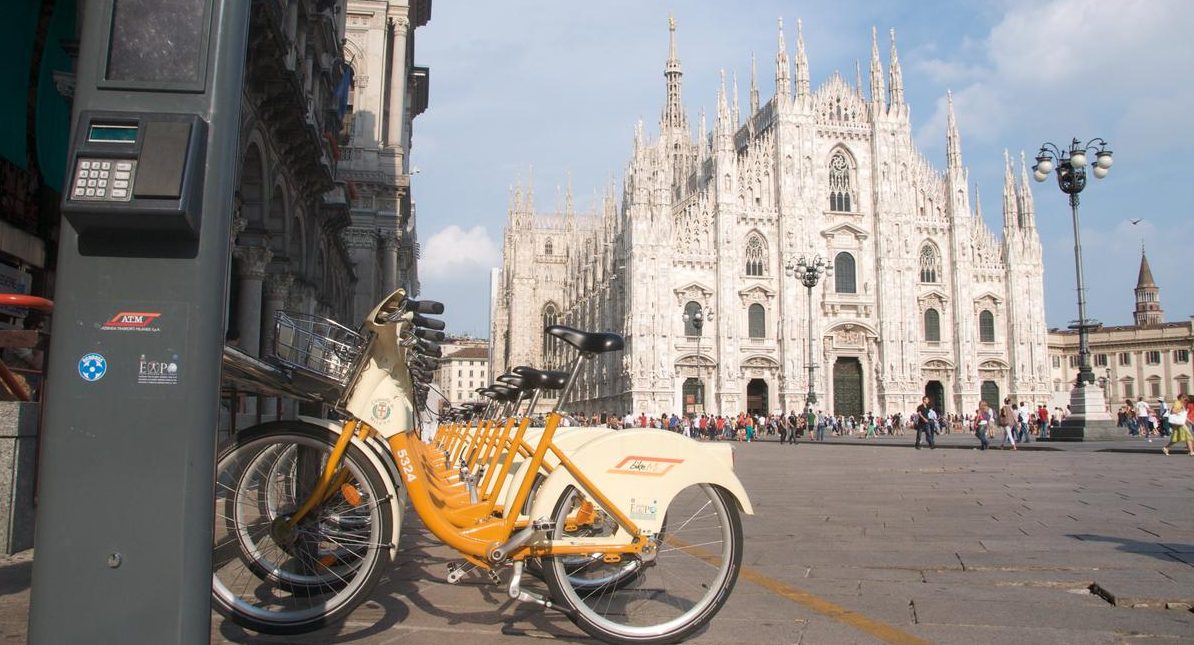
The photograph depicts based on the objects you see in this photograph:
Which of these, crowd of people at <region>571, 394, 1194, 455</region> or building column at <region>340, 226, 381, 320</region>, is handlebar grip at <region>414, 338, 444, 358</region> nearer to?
building column at <region>340, 226, 381, 320</region>

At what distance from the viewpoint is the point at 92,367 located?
212cm

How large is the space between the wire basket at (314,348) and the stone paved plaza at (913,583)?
1.02m

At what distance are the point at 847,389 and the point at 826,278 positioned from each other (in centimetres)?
601

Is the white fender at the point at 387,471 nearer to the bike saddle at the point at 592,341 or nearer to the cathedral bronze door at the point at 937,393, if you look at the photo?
the bike saddle at the point at 592,341

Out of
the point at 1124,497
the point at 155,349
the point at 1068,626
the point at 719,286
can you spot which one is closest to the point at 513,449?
the point at 155,349

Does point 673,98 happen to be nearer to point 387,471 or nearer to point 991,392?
point 991,392

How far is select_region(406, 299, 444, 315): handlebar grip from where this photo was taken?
3311 mm

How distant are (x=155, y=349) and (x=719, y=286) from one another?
4221 centimetres

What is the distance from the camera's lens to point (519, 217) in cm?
7456

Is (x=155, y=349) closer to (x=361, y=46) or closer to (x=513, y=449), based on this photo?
(x=513, y=449)

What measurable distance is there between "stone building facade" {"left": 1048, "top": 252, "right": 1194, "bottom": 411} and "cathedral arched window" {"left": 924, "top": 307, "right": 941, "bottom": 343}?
27.5 metres

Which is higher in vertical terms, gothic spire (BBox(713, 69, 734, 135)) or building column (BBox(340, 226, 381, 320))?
gothic spire (BBox(713, 69, 734, 135))

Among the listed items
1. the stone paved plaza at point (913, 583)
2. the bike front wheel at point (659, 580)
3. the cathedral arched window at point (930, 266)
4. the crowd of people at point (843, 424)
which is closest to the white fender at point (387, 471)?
the stone paved plaza at point (913, 583)

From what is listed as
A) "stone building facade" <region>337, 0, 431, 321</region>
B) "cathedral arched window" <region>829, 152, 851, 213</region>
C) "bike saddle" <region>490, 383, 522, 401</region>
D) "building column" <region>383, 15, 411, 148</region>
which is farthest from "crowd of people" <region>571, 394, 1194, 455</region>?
"bike saddle" <region>490, 383, 522, 401</region>
